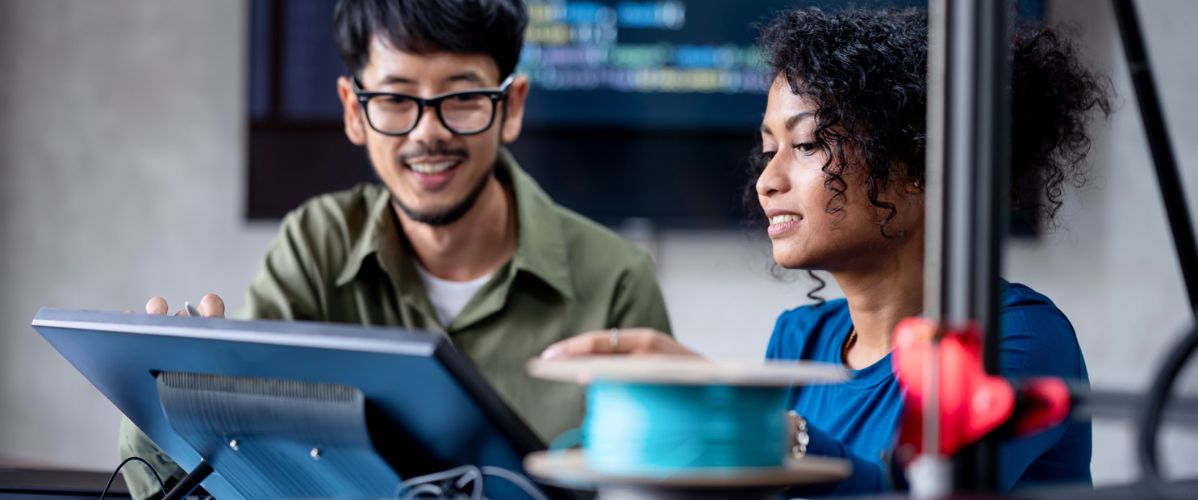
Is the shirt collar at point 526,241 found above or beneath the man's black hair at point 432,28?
beneath

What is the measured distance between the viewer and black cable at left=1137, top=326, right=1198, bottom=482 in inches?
26.1

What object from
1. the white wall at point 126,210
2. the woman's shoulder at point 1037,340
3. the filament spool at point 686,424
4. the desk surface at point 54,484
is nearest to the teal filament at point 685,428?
the filament spool at point 686,424

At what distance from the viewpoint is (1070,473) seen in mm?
1289

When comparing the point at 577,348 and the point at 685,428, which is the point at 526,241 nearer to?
the point at 577,348

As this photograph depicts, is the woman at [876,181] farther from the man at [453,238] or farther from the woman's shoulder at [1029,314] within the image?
the man at [453,238]

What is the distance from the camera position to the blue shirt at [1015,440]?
1.21 metres

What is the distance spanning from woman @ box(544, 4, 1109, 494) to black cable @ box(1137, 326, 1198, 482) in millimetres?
585

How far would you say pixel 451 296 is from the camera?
6.36ft

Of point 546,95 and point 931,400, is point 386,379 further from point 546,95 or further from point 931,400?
point 546,95

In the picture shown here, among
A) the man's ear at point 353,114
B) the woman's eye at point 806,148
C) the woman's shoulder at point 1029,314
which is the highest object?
the man's ear at point 353,114

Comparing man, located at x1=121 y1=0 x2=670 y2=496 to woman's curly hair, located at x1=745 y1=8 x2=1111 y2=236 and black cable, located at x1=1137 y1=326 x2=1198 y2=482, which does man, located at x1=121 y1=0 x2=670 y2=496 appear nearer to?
woman's curly hair, located at x1=745 y1=8 x2=1111 y2=236

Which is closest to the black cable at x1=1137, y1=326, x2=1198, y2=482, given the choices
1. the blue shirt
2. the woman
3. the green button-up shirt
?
the blue shirt

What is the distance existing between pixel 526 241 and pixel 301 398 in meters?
1.00

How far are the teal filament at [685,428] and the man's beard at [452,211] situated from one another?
3.80 ft
